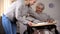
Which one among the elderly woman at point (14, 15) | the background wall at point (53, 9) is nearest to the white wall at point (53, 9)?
the background wall at point (53, 9)

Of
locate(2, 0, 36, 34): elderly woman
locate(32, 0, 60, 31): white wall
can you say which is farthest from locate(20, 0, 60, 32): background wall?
locate(2, 0, 36, 34): elderly woman

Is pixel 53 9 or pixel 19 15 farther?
pixel 53 9

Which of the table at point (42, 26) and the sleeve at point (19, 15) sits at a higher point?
the sleeve at point (19, 15)

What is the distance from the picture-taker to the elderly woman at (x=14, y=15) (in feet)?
5.92

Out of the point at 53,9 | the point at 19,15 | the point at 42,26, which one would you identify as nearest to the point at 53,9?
the point at 53,9

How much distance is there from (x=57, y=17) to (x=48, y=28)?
0.19 m

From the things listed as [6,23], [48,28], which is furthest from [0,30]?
[48,28]

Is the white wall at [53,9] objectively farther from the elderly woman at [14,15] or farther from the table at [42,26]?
the elderly woman at [14,15]

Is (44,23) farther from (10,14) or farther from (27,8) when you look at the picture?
(10,14)

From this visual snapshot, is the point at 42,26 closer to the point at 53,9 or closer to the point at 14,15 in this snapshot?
the point at 53,9

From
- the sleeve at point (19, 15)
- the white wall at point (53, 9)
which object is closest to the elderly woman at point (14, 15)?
the sleeve at point (19, 15)

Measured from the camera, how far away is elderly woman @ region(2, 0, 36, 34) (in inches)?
71.1

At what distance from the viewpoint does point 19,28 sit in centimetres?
182

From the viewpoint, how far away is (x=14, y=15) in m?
1.82
